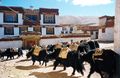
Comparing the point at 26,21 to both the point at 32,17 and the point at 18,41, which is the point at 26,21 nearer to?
the point at 32,17

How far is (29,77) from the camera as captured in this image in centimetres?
1105

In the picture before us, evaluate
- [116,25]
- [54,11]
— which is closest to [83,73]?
[116,25]

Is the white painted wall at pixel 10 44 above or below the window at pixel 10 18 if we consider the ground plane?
below

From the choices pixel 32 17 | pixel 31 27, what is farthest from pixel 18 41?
pixel 32 17

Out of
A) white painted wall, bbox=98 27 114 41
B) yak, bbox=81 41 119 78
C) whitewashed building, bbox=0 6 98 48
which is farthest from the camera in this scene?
white painted wall, bbox=98 27 114 41

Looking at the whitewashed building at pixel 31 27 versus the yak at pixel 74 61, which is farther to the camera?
the whitewashed building at pixel 31 27

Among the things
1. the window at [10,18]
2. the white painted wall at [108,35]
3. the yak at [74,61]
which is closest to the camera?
the yak at [74,61]

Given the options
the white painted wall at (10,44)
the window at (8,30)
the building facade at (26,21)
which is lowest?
the white painted wall at (10,44)

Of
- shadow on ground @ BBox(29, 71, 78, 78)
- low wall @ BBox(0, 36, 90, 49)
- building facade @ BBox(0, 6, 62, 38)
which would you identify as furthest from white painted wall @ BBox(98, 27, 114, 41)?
shadow on ground @ BBox(29, 71, 78, 78)

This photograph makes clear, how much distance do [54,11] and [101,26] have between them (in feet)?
26.7

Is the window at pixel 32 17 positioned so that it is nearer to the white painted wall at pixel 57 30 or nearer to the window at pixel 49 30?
the window at pixel 49 30

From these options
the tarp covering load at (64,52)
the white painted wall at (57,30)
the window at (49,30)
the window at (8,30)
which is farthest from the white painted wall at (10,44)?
the tarp covering load at (64,52)

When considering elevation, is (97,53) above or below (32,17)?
below

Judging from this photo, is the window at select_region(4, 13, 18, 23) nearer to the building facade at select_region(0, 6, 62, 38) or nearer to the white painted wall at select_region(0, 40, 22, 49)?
the building facade at select_region(0, 6, 62, 38)
